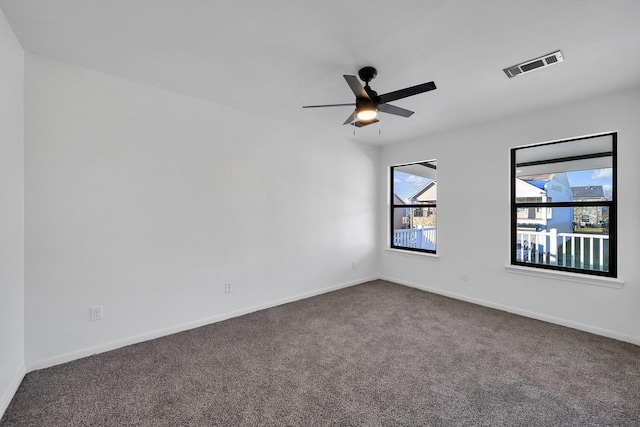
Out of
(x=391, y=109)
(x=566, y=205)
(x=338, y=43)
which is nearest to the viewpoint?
(x=338, y=43)

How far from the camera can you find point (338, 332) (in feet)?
9.87

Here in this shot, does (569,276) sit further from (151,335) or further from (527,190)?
(151,335)

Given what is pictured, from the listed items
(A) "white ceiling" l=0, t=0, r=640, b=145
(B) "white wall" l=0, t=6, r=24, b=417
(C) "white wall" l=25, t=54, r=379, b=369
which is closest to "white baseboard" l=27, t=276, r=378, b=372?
(C) "white wall" l=25, t=54, r=379, b=369

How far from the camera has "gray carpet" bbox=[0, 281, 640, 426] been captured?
70.6 inches

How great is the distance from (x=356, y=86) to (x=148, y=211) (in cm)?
229

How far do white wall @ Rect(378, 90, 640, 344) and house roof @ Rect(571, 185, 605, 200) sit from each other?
0.22 m

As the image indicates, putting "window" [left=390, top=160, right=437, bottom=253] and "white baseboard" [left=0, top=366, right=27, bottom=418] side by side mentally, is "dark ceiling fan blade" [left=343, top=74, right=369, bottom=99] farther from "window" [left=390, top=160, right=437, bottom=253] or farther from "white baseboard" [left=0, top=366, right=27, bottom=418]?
"white baseboard" [left=0, top=366, right=27, bottom=418]

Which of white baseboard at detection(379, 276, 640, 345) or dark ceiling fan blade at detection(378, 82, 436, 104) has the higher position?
dark ceiling fan blade at detection(378, 82, 436, 104)

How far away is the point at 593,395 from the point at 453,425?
116cm

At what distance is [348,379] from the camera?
7.13ft

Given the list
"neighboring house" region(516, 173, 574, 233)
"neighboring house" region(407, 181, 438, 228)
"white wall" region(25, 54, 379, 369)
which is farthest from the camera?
"neighboring house" region(407, 181, 438, 228)

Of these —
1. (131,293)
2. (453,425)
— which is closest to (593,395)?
(453,425)

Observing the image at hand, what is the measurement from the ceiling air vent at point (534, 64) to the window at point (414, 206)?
6.93ft

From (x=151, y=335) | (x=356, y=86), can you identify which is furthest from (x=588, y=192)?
(x=151, y=335)
